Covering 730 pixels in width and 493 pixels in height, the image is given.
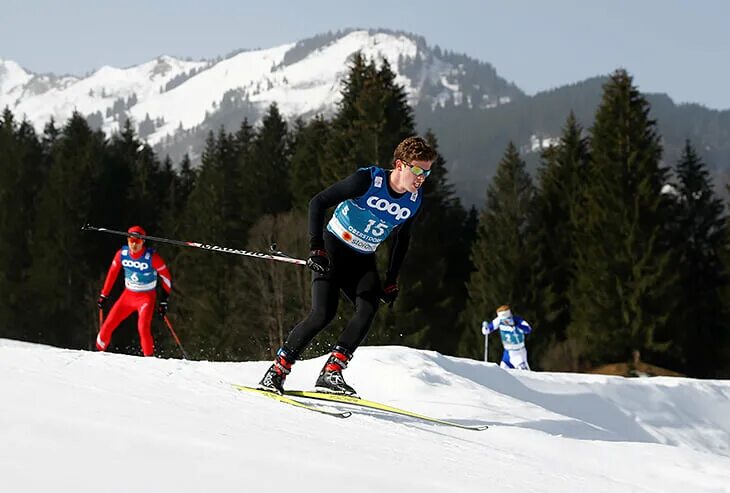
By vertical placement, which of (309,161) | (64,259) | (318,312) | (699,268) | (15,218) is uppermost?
(309,161)

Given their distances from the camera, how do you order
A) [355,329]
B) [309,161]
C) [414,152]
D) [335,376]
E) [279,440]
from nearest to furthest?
[279,440], [414,152], [355,329], [335,376], [309,161]

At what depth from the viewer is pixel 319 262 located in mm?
4883

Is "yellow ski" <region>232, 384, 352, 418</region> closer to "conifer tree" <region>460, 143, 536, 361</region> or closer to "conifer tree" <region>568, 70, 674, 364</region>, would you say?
"conifer tree" <region>460, 143, 536, 361</region>

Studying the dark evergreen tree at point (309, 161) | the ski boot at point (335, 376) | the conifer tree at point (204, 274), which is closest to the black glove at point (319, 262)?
the ski boot at point (335, 376)

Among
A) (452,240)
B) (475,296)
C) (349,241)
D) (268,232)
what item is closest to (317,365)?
(349,241)

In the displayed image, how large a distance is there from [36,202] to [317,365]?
121 ft

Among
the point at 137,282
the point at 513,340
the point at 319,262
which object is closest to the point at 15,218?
the point at 513,340

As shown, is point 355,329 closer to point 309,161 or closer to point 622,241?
point 622,241

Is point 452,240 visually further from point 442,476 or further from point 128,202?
point 442,476

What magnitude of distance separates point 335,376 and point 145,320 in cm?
479

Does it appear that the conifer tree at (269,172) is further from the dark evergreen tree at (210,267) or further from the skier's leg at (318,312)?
the skier's leg at (318,312)

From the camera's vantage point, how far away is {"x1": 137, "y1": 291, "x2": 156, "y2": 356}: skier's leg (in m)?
9.22

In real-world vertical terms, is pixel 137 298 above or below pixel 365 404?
above

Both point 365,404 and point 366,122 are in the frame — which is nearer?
point 365,404
